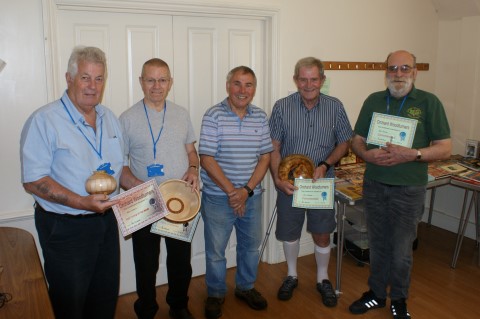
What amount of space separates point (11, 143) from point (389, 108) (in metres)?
2.32

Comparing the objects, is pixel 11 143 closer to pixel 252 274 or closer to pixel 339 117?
pixel 252 274

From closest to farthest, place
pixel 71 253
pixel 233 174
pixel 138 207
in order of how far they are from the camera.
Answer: pixel 71 253 < pixel 138 207 < pixel 233 174

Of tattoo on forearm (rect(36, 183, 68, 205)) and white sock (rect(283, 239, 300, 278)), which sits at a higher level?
tattoo on forearm (rect(36, 183, 68, 205))

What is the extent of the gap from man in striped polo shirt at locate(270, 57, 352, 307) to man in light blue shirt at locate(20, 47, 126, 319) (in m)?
1.28

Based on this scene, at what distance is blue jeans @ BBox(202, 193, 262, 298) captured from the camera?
106 inches

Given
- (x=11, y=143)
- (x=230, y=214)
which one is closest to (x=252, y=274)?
(x=230, y=214)

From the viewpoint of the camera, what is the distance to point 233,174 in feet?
8.68

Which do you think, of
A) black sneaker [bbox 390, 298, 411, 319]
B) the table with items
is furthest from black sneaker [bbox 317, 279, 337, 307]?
black sneaker [bbox 390, 298, 411, 319]

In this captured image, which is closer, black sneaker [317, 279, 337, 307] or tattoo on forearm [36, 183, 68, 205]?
tattoo on forearm [36, 183, 68, 205]

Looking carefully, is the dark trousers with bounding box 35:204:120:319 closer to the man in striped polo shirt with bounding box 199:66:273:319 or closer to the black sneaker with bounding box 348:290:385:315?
the man in striped polo shirt with bounding box 199:66:273:319

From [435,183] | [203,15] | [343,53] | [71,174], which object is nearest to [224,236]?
[71,174]

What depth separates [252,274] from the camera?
2.92 metres

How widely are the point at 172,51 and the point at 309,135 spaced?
1145 mm

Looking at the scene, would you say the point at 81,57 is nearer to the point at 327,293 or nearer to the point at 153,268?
the point at 153,268
